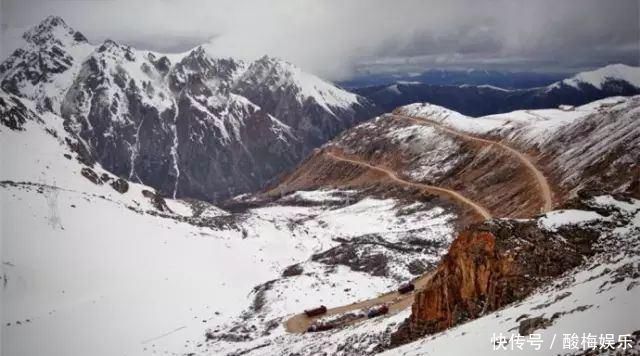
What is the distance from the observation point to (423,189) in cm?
10500

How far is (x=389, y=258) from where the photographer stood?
187 feet

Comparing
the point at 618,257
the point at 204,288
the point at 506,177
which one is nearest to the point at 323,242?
the point at 204,288

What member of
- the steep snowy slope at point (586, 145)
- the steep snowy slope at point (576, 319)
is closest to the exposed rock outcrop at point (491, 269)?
the steep snowy slope at point (576, 319)

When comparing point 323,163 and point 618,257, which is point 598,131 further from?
point 323,163

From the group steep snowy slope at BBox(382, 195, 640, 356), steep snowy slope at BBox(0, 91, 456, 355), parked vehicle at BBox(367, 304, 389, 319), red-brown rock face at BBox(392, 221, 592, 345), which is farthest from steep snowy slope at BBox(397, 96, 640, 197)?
steep snowy slope at BBox(382, 195, 640, 356)

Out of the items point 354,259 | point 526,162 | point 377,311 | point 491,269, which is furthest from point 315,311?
point 526,162

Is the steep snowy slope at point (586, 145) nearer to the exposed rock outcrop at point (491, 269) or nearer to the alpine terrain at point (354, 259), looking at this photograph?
the alpine terrain at point (354, 259)

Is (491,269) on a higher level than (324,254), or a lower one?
higher

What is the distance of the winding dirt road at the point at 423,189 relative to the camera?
136 feet

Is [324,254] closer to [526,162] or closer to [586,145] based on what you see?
[586,145]

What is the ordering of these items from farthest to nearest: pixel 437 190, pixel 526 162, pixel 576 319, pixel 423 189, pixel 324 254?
pixel 423 189
pixel 437 190
pixel 526 162
pixel 324 254
pixel 576 319

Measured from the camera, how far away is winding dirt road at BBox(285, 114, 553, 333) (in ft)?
136

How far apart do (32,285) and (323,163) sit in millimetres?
119491

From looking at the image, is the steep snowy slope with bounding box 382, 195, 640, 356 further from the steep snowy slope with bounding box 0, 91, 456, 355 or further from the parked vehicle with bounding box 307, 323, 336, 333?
the steep snowy slope with bounding box 0, 91, 456, 355
